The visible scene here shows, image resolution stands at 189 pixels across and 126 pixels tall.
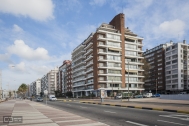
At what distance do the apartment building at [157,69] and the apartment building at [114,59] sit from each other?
31529mm

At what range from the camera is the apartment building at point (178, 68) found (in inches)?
3588

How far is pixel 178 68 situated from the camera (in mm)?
91125

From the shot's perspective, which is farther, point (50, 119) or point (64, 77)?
point (64, 77)

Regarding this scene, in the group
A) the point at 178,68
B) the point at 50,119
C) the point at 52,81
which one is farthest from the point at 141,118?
the point at 52,81

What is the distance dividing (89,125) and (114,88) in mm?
60514

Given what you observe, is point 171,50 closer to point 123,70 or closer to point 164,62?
point 164,62

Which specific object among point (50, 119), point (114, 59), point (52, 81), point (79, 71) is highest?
point (114, 59)

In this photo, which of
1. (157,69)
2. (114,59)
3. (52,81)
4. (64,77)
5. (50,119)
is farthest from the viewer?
(52,81)

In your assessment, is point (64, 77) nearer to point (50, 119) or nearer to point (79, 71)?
point (79, 71)

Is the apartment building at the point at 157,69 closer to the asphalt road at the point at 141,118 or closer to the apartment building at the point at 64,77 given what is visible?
the apartment building at the point at 64,77

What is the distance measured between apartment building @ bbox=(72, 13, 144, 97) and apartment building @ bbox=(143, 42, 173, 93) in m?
31.5

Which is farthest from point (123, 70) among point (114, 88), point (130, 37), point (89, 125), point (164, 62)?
point (89, 125)

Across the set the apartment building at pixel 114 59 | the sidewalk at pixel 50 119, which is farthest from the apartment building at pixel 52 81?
the sidewalk at pixel 50 119

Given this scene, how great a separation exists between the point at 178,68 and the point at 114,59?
38.6 m
